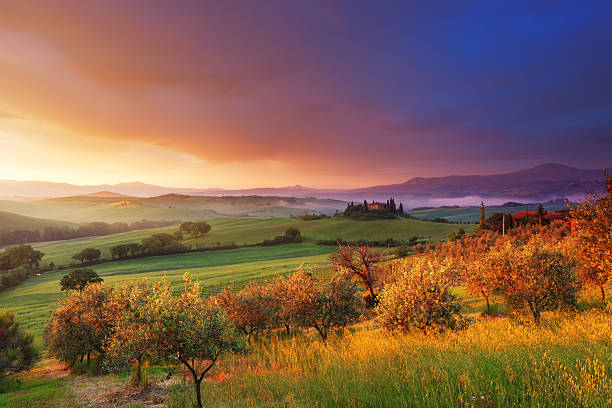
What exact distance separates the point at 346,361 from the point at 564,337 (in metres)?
10.7

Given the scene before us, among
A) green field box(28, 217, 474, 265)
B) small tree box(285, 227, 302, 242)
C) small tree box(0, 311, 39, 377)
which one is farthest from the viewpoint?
small tree box(285, 227, 302, 242)

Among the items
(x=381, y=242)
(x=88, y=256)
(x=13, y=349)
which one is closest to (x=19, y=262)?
(x=88, y=256)

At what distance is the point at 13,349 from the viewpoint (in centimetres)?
2694

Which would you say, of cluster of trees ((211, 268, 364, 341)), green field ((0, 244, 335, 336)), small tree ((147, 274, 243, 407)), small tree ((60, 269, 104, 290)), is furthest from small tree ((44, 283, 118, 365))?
small tree ((60, 269, 104, 290))

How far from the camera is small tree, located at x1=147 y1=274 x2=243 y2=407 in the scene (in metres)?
14.1

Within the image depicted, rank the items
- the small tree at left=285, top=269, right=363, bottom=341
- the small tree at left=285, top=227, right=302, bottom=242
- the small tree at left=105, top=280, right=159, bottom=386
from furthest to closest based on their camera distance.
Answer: the small tree at left=285, top=227, right=302, bottom=242
the small tree at left=285, top=269, right=363, bottom=341
the small tree at left=105, top=280, right=159, bottom=386

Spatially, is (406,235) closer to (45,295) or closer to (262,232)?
(262,232)

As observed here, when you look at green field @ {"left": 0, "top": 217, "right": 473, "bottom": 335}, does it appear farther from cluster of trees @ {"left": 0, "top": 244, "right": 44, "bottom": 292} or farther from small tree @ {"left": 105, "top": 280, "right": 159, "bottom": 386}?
small tree @ {"left": 105, "top": 280, "right": 159, "bottom": 386}

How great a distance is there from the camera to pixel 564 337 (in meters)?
13.3

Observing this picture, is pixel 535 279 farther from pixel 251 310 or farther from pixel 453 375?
pixel 251 310

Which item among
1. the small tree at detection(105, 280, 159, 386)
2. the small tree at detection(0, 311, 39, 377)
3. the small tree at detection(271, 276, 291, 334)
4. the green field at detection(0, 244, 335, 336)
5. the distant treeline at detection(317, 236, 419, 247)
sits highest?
the small tree at detection(105, 280, 159, 386)

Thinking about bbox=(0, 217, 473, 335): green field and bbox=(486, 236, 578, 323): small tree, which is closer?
bbox=(486, 236, 578, 323): small tree

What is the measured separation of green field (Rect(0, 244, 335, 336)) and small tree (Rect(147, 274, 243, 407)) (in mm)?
51215

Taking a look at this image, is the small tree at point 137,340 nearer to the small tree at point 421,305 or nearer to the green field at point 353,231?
the small tree at point 421,305
